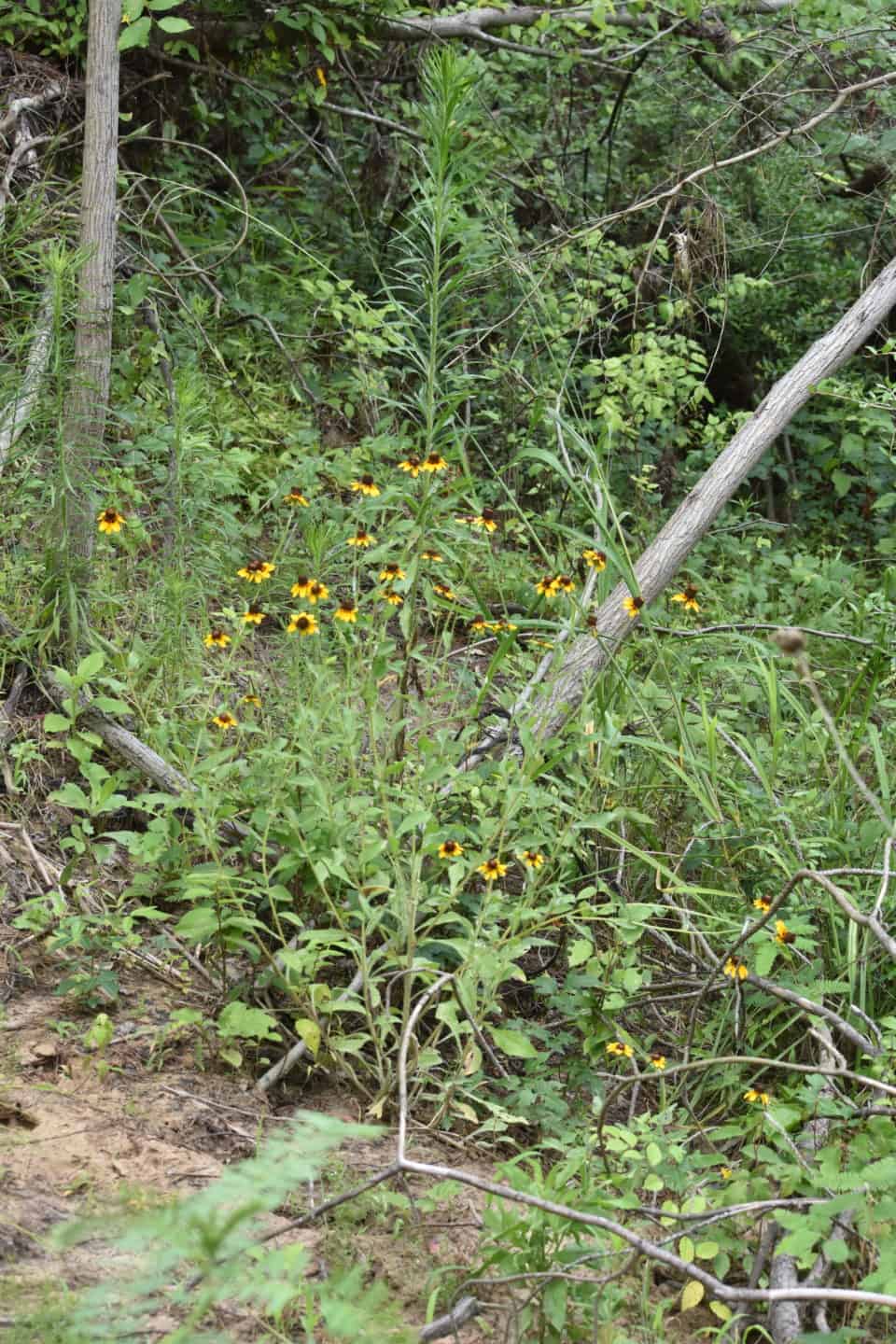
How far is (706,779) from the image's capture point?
3.42m

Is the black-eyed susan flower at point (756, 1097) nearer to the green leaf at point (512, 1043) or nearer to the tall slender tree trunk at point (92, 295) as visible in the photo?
the green leaf at point (512, 1043)

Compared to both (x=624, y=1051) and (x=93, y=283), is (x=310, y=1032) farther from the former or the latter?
(x=93, y=283)

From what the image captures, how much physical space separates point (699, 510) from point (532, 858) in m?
1.74

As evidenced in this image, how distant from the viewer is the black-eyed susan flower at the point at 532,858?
2865 millimetres

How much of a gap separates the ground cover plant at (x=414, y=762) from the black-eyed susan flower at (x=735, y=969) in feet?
0.14

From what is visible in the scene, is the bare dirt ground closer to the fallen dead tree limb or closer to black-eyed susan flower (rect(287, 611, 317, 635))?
the fallen dead tree limb

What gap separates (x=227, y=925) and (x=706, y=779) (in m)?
1.34

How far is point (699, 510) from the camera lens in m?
4.22

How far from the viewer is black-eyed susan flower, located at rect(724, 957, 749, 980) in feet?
9.07

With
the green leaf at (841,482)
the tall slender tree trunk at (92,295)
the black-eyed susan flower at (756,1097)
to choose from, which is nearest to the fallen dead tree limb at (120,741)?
the tall slender tree trunk at (92,295)

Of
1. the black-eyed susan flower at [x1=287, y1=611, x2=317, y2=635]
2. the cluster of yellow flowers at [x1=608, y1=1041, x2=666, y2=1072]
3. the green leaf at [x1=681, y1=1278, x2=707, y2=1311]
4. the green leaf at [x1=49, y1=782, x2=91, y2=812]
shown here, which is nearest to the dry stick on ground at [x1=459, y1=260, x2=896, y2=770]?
the black-eyed susan flower at [x1=287, y1=611, x2=317, y2=635]

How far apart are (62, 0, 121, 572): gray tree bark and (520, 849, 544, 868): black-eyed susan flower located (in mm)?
1557

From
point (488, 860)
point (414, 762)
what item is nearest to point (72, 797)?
point (414, 762)

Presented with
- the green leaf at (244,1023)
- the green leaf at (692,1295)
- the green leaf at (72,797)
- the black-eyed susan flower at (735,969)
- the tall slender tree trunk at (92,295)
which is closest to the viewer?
the green leaf at (692,1295)
